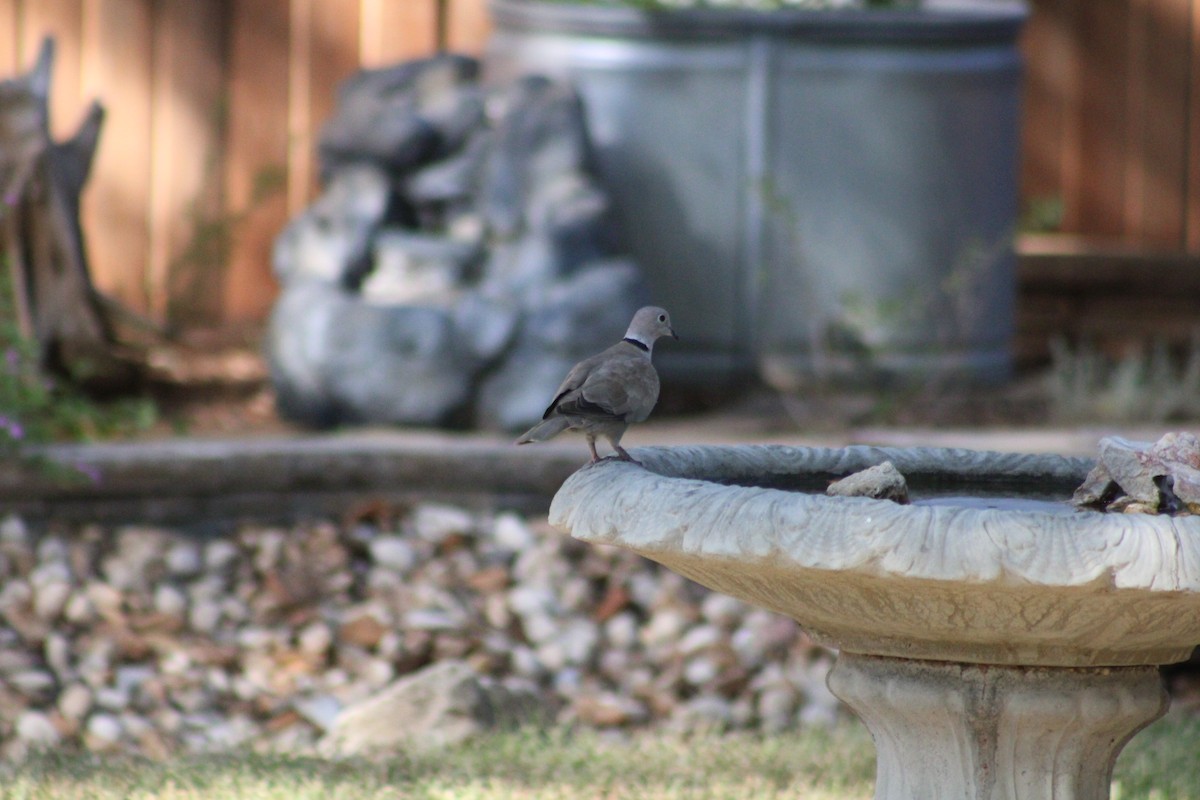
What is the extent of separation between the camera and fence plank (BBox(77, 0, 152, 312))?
20.7 feet

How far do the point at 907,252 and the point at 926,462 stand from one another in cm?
297

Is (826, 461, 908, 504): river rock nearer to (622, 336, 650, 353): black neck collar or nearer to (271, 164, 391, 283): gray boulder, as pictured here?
(622, 336, 650, 353): black neck collar

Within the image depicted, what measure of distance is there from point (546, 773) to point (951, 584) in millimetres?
1693

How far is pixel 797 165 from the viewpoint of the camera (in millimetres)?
5727

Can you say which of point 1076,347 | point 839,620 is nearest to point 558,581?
point 839,620

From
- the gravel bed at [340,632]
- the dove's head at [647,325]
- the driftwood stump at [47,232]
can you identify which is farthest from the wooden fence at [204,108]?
the dove's head at [647,325]

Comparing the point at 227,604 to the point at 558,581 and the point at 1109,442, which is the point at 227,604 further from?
the point at 1109,442

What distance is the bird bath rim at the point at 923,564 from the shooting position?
2.12m

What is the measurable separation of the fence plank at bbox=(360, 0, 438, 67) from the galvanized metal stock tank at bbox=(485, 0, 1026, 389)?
77cm

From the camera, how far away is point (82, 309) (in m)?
5.37

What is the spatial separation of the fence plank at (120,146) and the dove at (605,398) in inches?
156

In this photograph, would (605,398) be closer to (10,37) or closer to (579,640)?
(579,640)

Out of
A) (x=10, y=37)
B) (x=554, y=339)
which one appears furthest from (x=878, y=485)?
(x=10, y=37)

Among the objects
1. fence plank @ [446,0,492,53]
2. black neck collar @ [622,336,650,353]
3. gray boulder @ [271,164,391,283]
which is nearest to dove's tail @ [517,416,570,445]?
black neck collar @ [622,336,650,353]
